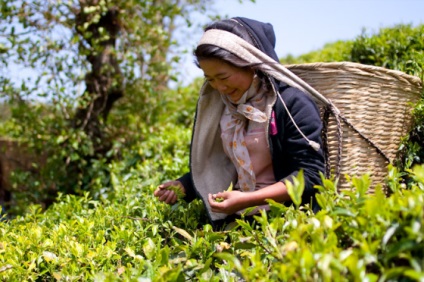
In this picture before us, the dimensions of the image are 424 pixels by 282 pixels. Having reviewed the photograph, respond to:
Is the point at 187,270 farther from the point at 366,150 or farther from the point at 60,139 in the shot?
the point at 60,139

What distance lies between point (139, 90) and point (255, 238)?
386cm

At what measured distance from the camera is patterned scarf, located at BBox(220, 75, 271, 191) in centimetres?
225

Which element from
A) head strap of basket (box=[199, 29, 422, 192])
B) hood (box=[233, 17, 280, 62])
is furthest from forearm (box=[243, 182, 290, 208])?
hood (box=[233, 17, 280, 62])

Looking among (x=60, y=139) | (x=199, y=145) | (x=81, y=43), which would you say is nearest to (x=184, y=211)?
(x=199, y=145)

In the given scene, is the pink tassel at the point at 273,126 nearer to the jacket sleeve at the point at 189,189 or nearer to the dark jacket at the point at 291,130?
the dark jacket at the point at 291,130

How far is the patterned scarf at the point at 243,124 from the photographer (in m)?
2.25

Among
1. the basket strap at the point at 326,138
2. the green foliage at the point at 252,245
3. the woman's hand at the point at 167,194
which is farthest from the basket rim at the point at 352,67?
the woman's hand at the point at 167,194

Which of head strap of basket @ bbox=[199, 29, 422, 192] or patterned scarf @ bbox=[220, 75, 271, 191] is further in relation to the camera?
head strap of basket @ bbox=[199, 29, 422, 192]

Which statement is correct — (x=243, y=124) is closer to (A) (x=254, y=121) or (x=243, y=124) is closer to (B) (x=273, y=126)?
(A) (x=254, y=121)

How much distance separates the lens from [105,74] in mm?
4969

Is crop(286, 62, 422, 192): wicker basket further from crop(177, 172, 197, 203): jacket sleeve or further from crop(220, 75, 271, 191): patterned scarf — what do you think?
crop(177, 172, 197, 203): jacket sleeve

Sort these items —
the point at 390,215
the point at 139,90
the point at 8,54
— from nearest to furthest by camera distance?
1. the point at 390,215
2. the point at 8,54
3. the point at 139,90

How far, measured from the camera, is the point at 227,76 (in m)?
2.21

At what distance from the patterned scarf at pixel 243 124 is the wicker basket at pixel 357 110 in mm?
341
